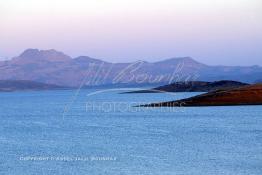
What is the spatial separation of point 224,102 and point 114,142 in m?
66.1

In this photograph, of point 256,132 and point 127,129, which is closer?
point 256,132

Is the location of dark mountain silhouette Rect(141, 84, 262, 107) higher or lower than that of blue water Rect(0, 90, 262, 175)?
higher

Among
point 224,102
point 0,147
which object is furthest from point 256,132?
point 224,102

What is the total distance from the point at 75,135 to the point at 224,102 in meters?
57.9

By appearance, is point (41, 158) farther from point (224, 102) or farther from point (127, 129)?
point (224, 102)

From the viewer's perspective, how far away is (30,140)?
64.5 m

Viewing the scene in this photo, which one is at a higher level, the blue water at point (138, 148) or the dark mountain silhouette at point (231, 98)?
the dark mountain silhouette at point (231, 98)

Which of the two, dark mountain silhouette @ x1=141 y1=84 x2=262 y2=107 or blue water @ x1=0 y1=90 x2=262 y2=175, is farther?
dark mountain silhouette @ x1=141 y1=84 x2=262 y2=107

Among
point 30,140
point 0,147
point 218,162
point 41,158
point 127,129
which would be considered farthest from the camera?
point 127,129

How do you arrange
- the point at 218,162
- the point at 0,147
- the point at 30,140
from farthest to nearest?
the point at 30,140 < the point at 0,147 < the point at 218,162

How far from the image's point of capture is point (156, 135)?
6606 centimetres

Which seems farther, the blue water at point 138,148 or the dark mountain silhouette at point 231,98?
the dark mountain silhouette at point 231,98

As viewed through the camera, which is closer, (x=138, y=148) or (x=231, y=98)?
(x=138, y=148)

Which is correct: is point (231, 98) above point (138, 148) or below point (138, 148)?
above
